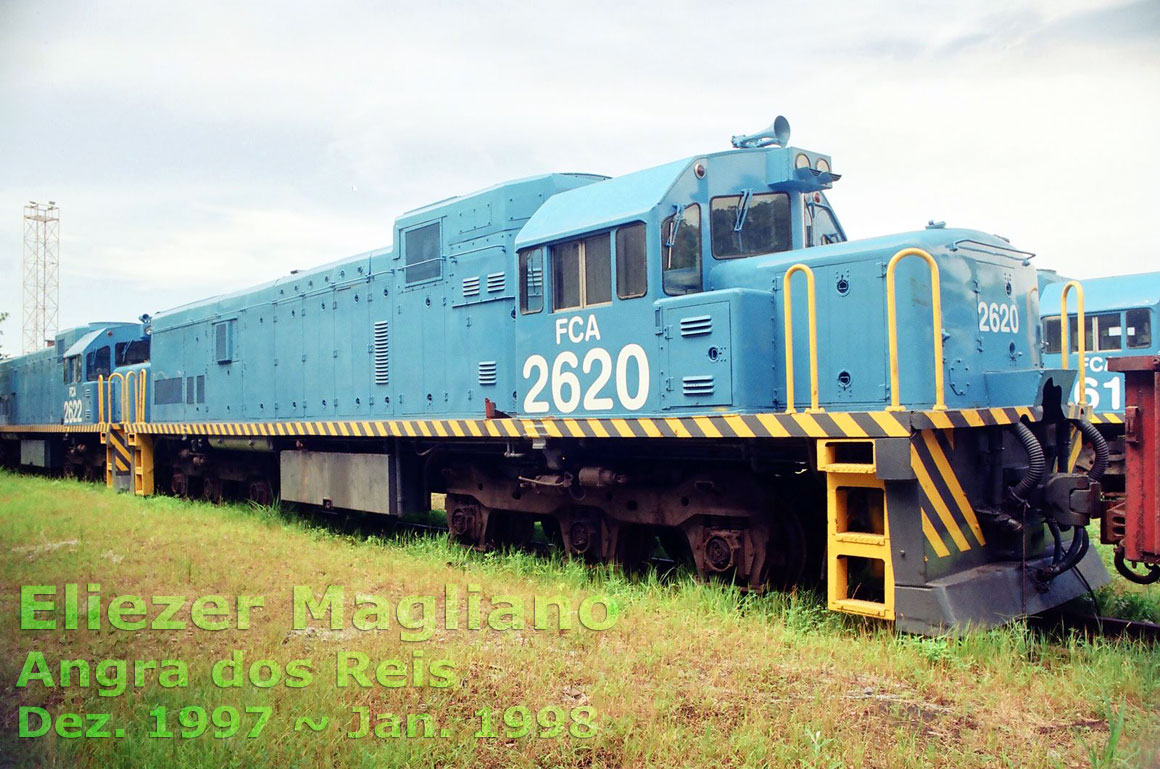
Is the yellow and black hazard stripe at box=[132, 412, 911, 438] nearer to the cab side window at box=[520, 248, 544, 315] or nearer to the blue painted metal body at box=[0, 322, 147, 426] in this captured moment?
the cab side window at box=[520, 248, 544, 315]

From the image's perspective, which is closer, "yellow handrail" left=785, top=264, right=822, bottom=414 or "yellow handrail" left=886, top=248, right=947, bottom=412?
"yellow handrail" left=886, top=248, right=947, bottom=412

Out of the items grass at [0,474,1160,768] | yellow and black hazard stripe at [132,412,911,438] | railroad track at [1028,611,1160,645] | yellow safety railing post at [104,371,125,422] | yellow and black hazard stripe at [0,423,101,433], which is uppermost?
yellow safety railing post at [104,371,125,422]

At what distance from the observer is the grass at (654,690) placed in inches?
148

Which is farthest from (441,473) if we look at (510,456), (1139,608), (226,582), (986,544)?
(1139,608)

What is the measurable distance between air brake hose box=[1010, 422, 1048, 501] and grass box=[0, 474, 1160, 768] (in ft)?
3.04

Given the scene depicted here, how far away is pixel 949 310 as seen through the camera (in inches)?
233

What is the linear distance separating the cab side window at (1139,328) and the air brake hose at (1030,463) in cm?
1085

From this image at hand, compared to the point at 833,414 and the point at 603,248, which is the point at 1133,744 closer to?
the point at 833,414

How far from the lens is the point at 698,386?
630 cm

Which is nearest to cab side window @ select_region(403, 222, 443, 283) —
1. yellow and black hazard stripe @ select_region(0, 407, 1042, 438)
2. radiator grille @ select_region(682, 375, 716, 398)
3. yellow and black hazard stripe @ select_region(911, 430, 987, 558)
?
yellow and black hazard stripe @ select_region(0, 407, 1042, 438)

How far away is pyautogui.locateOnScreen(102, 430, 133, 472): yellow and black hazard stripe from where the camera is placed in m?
16.0

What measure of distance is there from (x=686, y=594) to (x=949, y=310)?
2708 millimetres

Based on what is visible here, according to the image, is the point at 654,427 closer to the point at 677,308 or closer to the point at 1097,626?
the point at 677,308

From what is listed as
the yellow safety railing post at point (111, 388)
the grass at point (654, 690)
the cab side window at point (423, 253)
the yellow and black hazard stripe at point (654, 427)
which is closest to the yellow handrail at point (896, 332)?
the yellow and black hazard stripe at point (654, 427)
